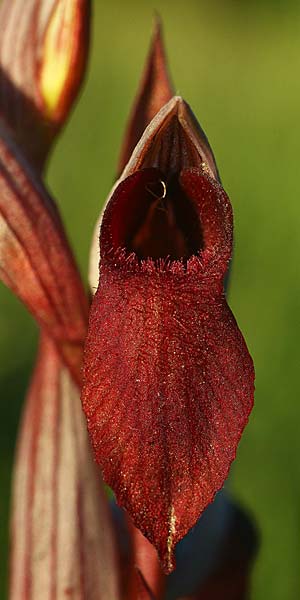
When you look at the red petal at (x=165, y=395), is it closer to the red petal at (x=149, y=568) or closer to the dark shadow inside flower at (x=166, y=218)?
the dark shadow inside flower at (x=166, y=218)

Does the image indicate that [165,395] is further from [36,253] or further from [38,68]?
[38,68]

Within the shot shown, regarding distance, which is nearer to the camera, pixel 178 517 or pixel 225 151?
pixel 178 517

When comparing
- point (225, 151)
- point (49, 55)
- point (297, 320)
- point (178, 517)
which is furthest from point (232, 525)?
point (225, 151)

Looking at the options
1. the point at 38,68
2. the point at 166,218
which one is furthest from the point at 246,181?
the point at 166,218

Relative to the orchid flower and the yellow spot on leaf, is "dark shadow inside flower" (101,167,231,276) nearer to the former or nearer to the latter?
the orchid flower

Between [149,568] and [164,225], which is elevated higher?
[164,225]

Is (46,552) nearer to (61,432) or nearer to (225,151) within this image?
(61,432)
